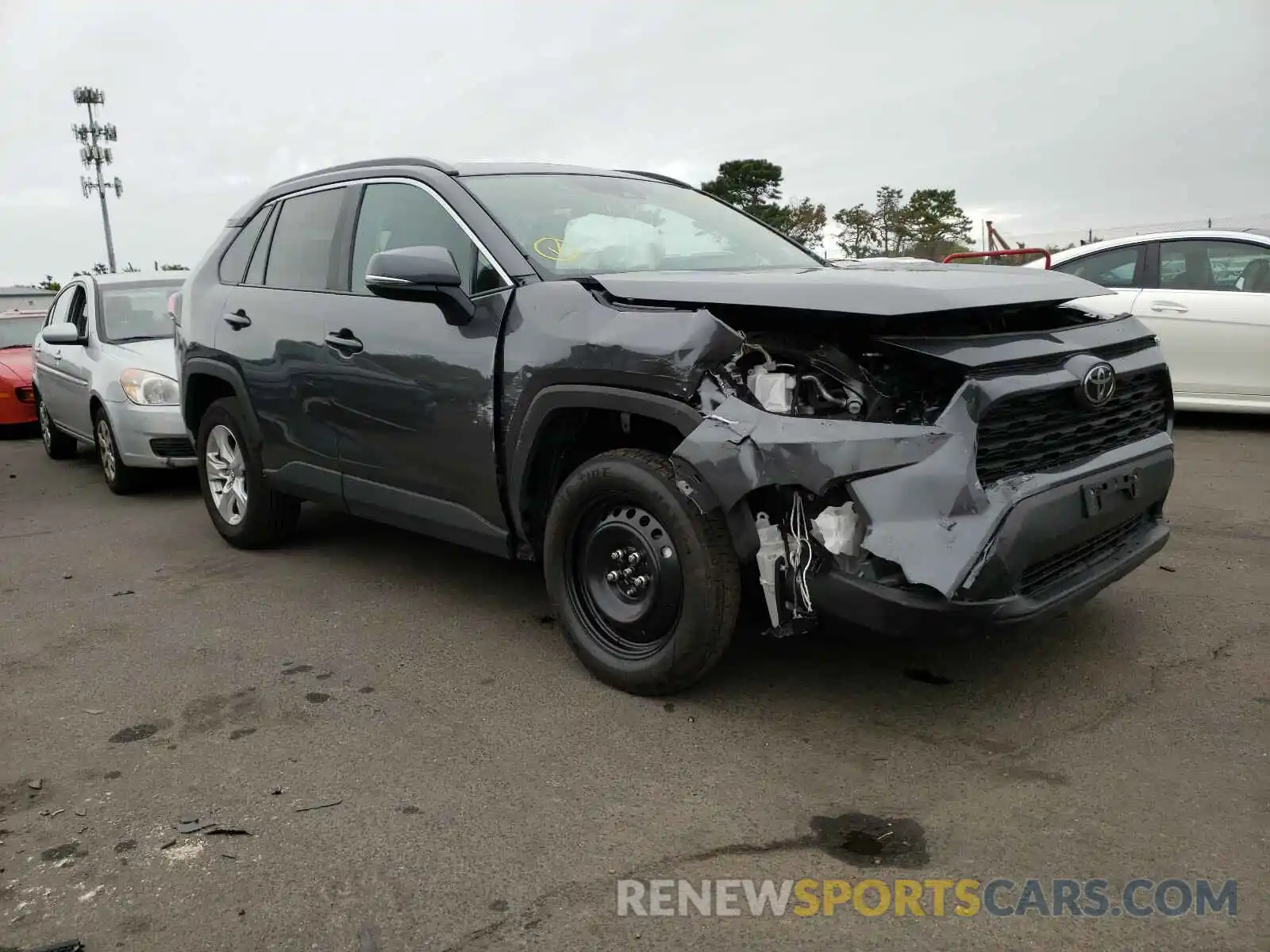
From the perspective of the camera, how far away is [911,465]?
2852 mm

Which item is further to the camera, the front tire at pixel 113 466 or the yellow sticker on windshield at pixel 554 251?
the front tire at pixel 113 466

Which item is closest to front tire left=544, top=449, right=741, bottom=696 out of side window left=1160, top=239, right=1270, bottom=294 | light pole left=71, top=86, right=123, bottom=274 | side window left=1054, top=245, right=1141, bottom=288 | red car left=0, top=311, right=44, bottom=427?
side window left=1054, top=245, right=1141, bottom=288

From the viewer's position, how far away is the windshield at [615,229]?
3.95 meters

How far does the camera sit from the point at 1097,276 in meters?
8.43

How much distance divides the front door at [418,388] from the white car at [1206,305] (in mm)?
5243

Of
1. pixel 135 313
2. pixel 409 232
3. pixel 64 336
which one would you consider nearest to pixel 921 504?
pixel 409 232

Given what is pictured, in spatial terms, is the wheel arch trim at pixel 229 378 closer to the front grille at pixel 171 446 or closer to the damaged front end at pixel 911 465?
the front grille at pixel 171 446

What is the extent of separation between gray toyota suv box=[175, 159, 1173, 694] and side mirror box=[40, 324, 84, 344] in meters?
3.77

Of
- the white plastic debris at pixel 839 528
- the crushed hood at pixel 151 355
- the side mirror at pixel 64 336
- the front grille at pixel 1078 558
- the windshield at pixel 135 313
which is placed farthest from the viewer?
the windshield at pixel 135 313

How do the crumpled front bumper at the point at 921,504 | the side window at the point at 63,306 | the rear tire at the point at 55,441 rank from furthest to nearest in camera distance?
1. the rear tire at the point at 55,441
2. the side window at the point at 63,306
3. the crumpled front bumper at the point at 921,504

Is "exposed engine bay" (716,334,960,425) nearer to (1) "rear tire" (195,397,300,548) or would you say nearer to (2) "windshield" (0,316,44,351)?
(1) "rear tire" (195,397,300,548)

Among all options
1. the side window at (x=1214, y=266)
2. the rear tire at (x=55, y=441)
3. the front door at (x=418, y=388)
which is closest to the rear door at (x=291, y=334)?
the front door at (x=418, y=388)

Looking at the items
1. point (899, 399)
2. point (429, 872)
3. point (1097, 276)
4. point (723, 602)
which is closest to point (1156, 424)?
point (899, 399)

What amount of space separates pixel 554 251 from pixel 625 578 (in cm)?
128
